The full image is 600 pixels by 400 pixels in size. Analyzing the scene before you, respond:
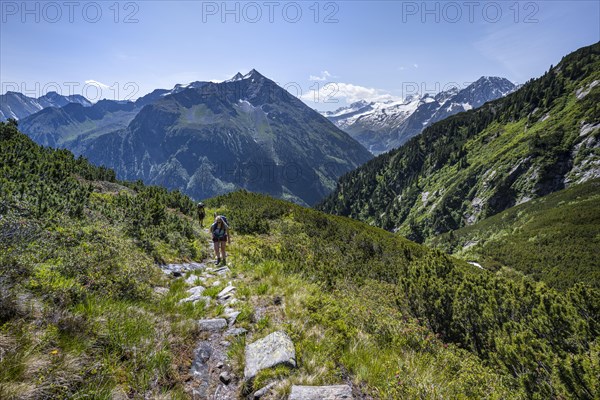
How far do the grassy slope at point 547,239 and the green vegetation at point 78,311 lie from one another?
45673 mm

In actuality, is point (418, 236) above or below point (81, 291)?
below

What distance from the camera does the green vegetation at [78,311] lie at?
3096 millimetres

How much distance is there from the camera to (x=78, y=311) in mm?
4258

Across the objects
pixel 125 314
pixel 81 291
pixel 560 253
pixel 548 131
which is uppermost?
pixel 548 131

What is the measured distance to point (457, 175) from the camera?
113 metres

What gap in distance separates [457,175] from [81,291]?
127 meters

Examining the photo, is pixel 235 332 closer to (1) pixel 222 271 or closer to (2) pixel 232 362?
(2) pixel 232 362

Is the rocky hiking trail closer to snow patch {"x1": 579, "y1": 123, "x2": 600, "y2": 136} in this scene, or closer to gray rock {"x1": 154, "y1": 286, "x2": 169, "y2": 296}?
gray rock {"x1": 154, "y1": 286, "x2": 169, "y2": 296}

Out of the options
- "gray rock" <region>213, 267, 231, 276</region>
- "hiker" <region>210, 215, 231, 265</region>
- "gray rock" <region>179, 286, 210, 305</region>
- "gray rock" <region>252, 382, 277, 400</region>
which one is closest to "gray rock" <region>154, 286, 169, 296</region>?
"gray rock" <region>179, 286, 210, 305</region>

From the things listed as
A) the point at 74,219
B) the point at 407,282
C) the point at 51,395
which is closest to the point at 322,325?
the point at 51,395

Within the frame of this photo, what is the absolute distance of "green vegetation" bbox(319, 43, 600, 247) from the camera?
80.9 metres

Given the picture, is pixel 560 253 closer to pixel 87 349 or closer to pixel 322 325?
pixel 322 325

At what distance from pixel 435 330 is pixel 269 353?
6.36 metres

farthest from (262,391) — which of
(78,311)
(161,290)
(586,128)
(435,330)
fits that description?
(586,128)
